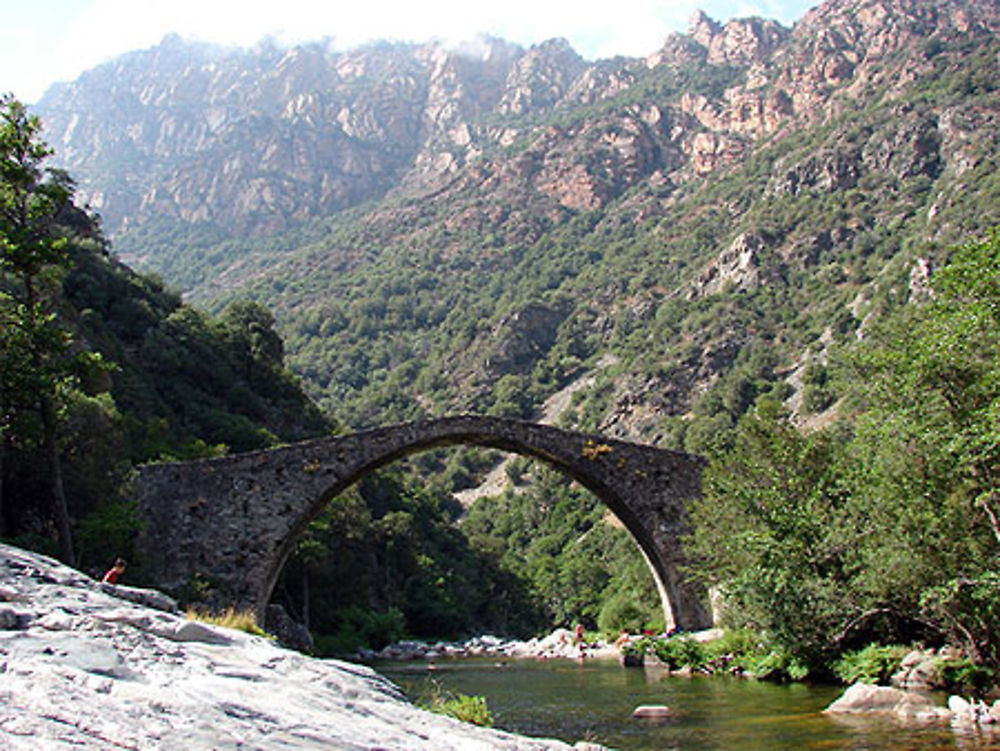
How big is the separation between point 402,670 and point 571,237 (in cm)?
10014

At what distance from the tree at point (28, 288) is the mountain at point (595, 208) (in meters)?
42.3

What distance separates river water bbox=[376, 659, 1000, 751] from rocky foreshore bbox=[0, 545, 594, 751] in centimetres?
403

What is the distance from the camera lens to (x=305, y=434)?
45.7 meters

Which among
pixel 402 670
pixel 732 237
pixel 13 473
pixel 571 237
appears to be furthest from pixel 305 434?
pixel 571 237

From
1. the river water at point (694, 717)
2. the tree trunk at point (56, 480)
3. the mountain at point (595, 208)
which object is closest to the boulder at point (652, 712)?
the river water at point (694, 717)

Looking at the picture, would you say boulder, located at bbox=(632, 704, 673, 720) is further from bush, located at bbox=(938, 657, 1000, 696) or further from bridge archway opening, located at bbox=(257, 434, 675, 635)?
bridge archway opening, located at bbox=(257, 434, 675, 635)

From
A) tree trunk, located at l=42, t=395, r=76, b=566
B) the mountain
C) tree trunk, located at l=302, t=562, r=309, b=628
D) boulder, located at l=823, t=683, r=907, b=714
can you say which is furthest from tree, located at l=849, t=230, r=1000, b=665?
the mountain

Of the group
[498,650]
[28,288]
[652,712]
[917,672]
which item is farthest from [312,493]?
[498,650]

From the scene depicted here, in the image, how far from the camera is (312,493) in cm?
2155

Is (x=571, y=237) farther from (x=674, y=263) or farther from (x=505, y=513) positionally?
(x=505, y=513)

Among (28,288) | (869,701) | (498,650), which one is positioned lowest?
(498,650)

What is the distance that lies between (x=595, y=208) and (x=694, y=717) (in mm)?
118525

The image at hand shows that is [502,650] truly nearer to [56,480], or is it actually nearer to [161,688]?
[56,480]

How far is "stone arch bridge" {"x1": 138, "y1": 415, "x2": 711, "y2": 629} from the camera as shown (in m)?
20.6
